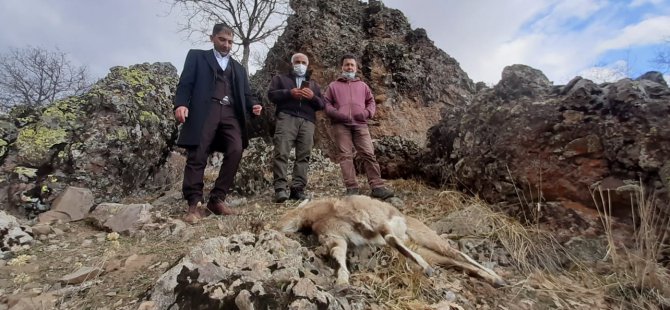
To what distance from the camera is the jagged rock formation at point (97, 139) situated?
3.78 m

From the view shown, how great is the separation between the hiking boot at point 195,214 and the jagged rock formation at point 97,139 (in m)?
1.27

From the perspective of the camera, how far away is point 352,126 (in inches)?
172

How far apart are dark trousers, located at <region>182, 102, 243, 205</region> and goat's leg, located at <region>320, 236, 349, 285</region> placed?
1640 millimetres

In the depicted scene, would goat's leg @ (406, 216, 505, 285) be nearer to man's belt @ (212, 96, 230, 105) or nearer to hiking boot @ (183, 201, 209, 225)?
hiking boot @ (183, 201, 209, 225)

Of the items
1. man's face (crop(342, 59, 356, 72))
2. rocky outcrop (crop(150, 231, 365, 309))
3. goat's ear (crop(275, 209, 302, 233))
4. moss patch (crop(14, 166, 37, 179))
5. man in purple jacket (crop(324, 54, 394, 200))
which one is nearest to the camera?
rocky outcrop (crop(150, 231, 365, 309))

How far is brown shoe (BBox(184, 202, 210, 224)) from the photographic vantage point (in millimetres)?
3393

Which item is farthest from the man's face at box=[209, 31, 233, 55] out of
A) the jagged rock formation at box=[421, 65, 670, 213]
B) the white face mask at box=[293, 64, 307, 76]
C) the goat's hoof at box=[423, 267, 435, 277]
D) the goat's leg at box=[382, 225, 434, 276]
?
the goat's hoof at box=[423, 267, 435, 277]

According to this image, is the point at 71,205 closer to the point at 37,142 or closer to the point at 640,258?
the point at 37,142

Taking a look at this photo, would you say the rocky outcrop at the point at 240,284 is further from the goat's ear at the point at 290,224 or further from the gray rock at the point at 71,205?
the gray rock at the point at 71,205

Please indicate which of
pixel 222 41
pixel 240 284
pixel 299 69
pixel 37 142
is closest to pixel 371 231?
pixel 240 284

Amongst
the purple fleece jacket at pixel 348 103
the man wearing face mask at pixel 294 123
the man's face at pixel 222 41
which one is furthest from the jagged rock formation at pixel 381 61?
the man's face at pixel 222 41

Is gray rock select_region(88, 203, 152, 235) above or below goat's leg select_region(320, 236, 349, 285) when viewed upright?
above

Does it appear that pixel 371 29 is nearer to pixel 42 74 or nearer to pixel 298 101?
pixel 298 101

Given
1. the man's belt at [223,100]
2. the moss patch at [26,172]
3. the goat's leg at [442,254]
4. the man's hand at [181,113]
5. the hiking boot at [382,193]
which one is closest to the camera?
the goat's leg at [442,254]
